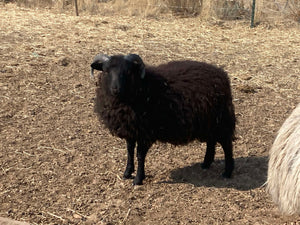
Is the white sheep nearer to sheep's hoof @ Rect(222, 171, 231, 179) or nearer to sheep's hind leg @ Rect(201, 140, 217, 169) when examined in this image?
sheep's hoof @ Rect(222, 171, 231, 179)

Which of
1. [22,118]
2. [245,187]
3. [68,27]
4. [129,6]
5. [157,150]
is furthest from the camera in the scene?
[129,6]

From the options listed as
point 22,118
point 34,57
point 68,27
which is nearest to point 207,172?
point 22,118

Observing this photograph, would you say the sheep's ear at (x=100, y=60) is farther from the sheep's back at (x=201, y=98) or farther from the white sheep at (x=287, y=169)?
the white sheep at (x=287, y=169)

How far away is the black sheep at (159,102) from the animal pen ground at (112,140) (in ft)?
1.55

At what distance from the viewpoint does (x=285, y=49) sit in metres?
9.65

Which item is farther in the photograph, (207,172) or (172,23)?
(172,23)

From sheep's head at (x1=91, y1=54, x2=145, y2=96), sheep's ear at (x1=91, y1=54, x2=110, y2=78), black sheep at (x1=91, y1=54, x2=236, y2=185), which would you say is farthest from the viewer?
sheep's ear at (x1=91, y1=54, x2=110, y2=78)

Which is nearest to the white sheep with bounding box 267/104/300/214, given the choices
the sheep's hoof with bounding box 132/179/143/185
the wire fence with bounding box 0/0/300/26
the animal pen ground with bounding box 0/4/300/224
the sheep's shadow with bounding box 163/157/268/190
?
the animal pen ground with bounding box 0/4/300/224

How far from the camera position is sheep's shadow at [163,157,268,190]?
4820 mm

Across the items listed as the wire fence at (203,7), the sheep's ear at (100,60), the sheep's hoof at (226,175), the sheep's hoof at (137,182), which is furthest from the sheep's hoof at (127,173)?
the wire fence at (203,7)

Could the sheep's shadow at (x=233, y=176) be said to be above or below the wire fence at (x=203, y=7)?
below

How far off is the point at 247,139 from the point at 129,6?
854 cm

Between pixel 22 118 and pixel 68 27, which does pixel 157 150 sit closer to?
pixel 22 118

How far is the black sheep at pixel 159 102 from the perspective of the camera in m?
4.37
